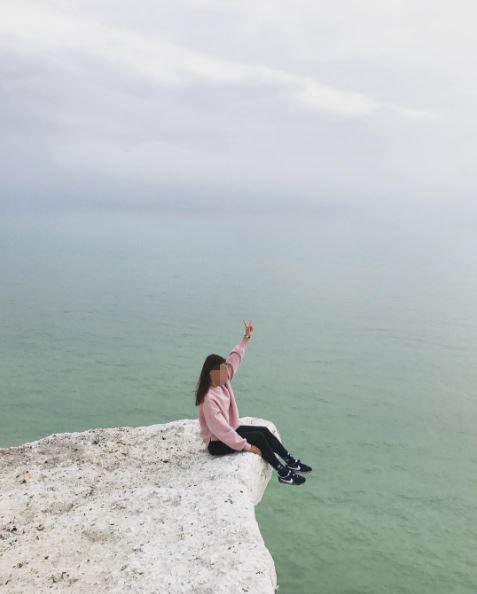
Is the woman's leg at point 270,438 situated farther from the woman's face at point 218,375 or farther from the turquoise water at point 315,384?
the turquoise water at point 315,384

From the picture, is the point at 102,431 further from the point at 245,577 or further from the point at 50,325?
the point at 50,325

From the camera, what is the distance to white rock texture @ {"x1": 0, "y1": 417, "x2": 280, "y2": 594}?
6414 millimetres

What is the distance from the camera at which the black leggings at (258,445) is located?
9.05 meters

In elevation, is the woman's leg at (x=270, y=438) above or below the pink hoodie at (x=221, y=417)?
below

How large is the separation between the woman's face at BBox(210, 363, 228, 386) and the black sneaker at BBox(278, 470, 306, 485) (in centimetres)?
170

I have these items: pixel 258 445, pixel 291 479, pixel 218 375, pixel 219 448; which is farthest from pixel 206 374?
pixel 291 479

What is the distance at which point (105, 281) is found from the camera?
2232 inches

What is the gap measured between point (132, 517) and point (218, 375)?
2.29 m

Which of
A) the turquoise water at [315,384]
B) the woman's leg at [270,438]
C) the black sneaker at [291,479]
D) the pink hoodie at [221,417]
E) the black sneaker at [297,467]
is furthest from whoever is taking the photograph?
the turquoise water at [315,384]

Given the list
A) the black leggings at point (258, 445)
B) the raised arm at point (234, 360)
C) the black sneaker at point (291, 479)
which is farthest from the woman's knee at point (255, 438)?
the raised arm at point (234, 360)

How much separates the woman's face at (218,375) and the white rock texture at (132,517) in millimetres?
1166

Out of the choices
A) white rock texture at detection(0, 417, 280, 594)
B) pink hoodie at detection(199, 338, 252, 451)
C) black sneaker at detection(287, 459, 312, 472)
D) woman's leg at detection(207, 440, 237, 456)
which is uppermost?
pink hoodie at detection(199, 338, 252, 451)

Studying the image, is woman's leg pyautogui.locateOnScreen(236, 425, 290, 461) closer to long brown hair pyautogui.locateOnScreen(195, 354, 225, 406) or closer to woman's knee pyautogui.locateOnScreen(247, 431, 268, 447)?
woman's knee pyautogui.locateOnScreen(247, 431, 268, 447)

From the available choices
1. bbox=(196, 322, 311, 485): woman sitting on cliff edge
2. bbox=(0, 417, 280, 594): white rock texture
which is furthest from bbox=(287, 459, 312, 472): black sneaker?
bbox=(0, 417, 280, 594): white rock texture
